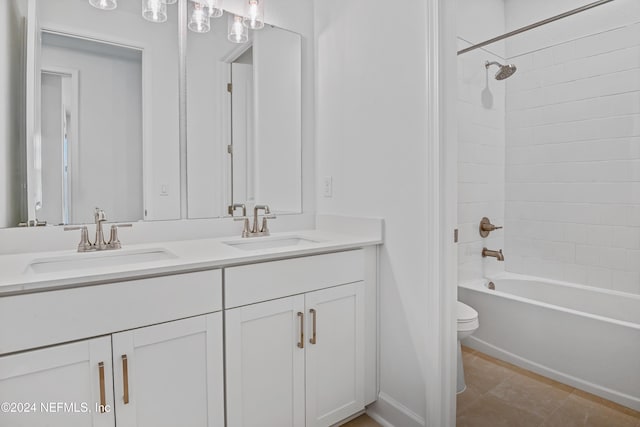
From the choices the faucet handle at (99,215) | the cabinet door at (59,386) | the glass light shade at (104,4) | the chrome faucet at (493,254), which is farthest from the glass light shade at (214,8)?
the chrome faucet at (493,254)

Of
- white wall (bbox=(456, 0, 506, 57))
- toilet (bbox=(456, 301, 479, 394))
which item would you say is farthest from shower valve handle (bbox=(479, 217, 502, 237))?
white wall (bbox=(456, 0, 506, 57))

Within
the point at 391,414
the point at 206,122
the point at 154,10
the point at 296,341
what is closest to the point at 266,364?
the point at 296,341

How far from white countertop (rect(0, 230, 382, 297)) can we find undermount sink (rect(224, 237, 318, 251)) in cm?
1

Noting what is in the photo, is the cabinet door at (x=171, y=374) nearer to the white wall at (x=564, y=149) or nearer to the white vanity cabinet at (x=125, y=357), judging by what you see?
the white vanity cabinet at (x=125, y=357)

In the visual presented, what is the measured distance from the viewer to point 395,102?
1627mm

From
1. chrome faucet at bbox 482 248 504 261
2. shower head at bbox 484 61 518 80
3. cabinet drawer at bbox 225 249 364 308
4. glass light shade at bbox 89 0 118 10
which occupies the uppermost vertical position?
shower head at bbox 484 61 518 80

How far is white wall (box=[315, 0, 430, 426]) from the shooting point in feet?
5.03

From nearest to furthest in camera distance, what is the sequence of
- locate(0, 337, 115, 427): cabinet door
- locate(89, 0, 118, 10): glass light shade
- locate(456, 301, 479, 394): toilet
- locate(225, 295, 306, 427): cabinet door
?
locate(0, 337, 115, 427): cabinet door
locate(225, 295, 306, 427): cabinet door
locate(89, 0, 118, 10): glass light shade
locate(456, 301, 479, 394): toilet

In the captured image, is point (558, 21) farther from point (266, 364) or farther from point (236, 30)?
point (266, 364)

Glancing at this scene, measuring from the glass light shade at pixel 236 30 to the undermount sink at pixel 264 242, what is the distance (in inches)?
41.8

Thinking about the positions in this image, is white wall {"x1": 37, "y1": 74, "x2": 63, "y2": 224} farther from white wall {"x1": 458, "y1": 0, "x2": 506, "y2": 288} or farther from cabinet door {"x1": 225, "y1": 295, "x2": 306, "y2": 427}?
white wall {"x1": 458, "y1": 0, "x2": 506, "y2": 288}

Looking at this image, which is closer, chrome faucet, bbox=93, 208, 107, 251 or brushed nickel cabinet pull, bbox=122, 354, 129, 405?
brushed nickel cabinet pull, bbox=122, 354, 129, 405

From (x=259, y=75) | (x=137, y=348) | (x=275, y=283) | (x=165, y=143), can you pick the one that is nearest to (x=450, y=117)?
(x=275, y=283)

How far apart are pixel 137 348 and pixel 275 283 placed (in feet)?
1.64
